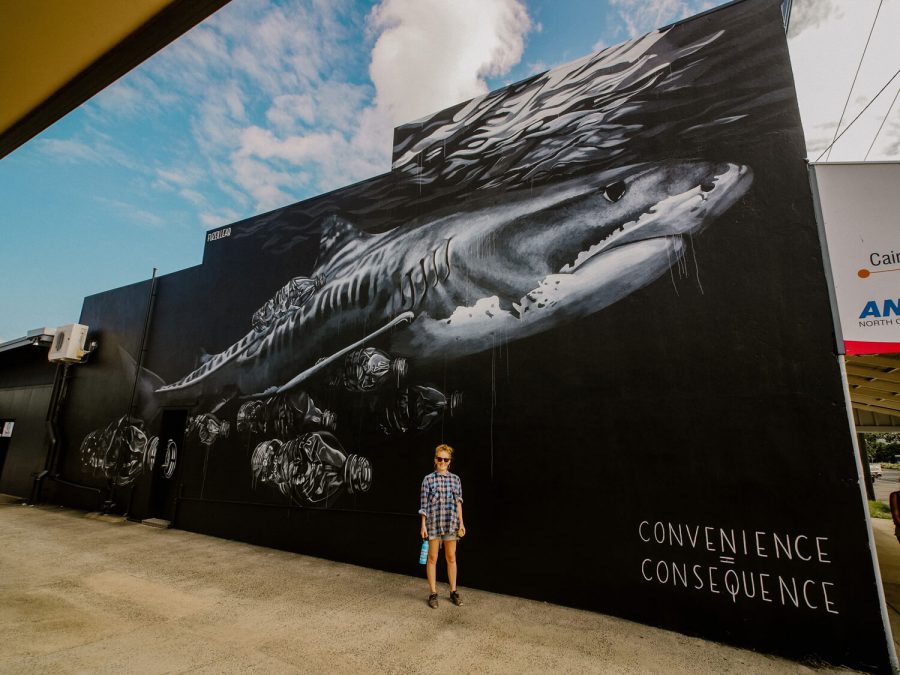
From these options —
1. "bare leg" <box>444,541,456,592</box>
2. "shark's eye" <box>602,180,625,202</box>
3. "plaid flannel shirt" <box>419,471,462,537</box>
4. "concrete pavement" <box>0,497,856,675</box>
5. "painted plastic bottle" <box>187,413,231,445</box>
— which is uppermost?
"shark's eye" <box>602,180,625,202</box>

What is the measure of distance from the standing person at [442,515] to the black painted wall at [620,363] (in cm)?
58

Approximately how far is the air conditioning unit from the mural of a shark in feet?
18.8

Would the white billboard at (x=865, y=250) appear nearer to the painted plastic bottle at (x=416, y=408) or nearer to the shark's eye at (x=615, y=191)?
the shark's eye at (x=615, y=191)

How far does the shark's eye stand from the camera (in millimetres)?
5254

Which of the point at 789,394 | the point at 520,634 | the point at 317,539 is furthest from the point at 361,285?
the point at 789,394

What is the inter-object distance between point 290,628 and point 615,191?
5.57 meters

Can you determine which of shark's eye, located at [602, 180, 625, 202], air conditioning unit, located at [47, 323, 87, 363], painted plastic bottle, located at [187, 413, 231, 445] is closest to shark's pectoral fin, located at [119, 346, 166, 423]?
Answer: painted plastic bottle, located at [187, 413, 231, 445]

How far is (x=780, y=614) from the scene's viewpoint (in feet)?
12.5

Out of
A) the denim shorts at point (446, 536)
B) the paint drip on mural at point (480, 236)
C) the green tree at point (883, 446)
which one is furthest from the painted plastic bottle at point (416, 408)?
the green tree at point (883, 446)

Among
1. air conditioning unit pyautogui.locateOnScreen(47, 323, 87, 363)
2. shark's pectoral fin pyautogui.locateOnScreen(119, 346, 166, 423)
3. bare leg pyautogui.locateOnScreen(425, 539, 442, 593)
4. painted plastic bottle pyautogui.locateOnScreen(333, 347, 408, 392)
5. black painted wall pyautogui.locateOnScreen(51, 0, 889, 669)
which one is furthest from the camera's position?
air conditioning unit pyautogui.locateOnScreen(47, 323, 87, 363)

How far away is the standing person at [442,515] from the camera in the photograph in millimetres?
4832

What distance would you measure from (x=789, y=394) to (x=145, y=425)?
10965 millimetres

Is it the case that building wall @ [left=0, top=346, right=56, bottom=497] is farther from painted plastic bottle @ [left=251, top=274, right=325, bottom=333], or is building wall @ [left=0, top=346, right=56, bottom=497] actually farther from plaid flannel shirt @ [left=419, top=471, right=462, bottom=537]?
plaid flannel shirt @ [left=419, top=471, right=462, bottom=537]

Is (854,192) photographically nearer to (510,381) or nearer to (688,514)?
(688,514)
